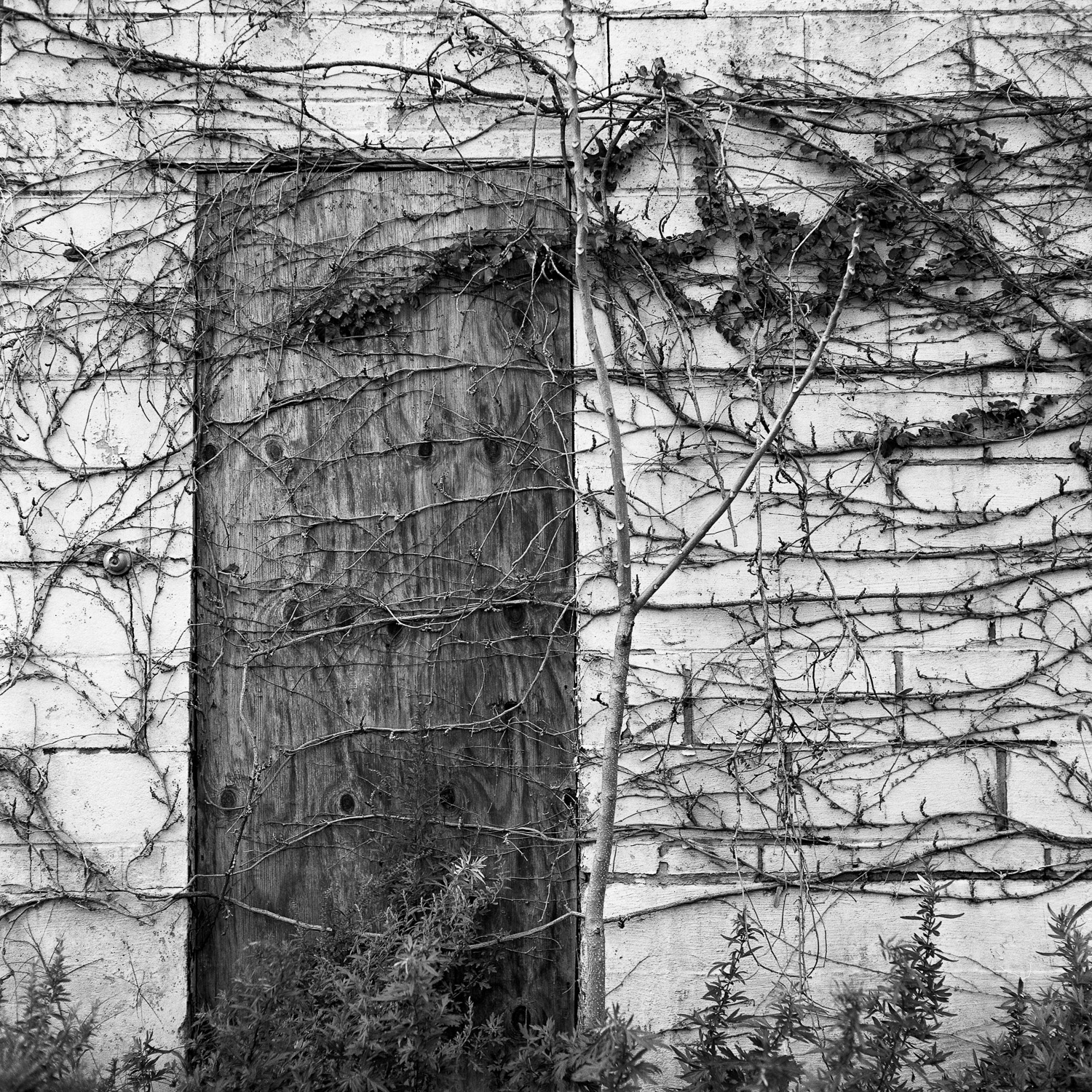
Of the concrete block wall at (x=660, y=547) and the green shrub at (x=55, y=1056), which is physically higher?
the concrete block wall at (x=660, y=547)

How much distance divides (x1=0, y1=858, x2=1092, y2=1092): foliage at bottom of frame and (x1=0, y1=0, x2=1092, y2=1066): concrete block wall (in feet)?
1.34

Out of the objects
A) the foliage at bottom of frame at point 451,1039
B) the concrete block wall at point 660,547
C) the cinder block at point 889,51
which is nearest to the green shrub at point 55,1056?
the foliage at bottom of frame at point 451,1039

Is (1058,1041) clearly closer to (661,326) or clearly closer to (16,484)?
(661,326)

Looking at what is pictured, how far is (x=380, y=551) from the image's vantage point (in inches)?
108

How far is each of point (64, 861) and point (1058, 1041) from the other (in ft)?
8.90

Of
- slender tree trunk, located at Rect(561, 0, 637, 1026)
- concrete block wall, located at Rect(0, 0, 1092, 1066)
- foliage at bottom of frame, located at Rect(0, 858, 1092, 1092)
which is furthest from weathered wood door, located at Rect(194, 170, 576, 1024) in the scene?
slender tree trunk, located at Rect(561, 0, 637, 1026)

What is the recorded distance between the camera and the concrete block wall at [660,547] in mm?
2592

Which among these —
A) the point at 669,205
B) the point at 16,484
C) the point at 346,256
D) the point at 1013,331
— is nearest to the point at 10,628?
the point at 16,484

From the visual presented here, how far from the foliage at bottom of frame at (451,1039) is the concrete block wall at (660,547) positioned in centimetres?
41

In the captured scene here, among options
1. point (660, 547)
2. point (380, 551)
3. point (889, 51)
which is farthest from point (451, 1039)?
point (889, 51)

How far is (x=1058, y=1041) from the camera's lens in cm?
201

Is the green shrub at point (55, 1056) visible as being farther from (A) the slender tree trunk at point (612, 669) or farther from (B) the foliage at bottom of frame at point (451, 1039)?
(A) the slender tree trunk at point (612, 669)

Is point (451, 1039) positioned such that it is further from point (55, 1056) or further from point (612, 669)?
point (612, 669)

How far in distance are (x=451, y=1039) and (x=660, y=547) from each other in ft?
5.06
